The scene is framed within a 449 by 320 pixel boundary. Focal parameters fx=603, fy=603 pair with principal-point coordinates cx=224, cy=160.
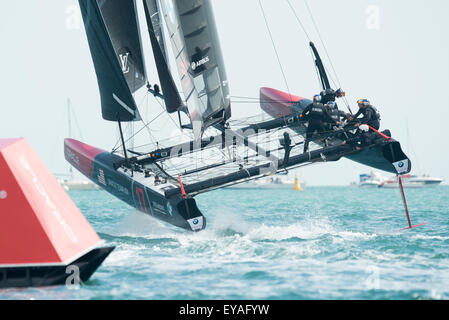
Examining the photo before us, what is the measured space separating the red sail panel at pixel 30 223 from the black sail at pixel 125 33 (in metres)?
6.37

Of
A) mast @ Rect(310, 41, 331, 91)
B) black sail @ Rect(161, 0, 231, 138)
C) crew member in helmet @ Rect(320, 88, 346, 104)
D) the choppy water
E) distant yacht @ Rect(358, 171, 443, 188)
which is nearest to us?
the choppy water

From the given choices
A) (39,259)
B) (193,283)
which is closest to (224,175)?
(193,283)

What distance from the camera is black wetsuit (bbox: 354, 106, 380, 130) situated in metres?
9.99

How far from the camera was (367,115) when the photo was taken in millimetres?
9992

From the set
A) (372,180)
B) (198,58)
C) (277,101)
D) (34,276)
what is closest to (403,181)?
(372,180)

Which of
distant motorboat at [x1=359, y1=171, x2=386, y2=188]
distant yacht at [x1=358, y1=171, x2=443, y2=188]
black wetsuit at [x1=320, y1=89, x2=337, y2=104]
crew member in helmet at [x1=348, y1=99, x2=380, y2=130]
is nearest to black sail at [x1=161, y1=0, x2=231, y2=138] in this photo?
black wetsuit at [x1=320, y1=89, x2=337, y2=104]

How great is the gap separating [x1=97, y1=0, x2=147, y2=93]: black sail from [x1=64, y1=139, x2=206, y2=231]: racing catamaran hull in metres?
1.66

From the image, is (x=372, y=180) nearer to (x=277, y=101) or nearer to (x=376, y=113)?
(x=277, y=101)

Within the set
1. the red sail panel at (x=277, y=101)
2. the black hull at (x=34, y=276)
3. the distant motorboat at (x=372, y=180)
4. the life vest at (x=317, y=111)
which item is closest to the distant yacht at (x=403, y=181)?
the distant motorboat at (x=372, y=180)

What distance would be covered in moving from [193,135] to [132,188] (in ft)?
5.29

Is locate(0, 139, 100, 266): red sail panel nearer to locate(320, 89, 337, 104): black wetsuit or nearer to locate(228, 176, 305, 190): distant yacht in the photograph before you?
locate(320, 89, 337, 104): black wetsuit

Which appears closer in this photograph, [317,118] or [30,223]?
[30,223]

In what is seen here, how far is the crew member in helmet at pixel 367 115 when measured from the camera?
32.8ft

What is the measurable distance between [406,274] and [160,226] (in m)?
6.04
